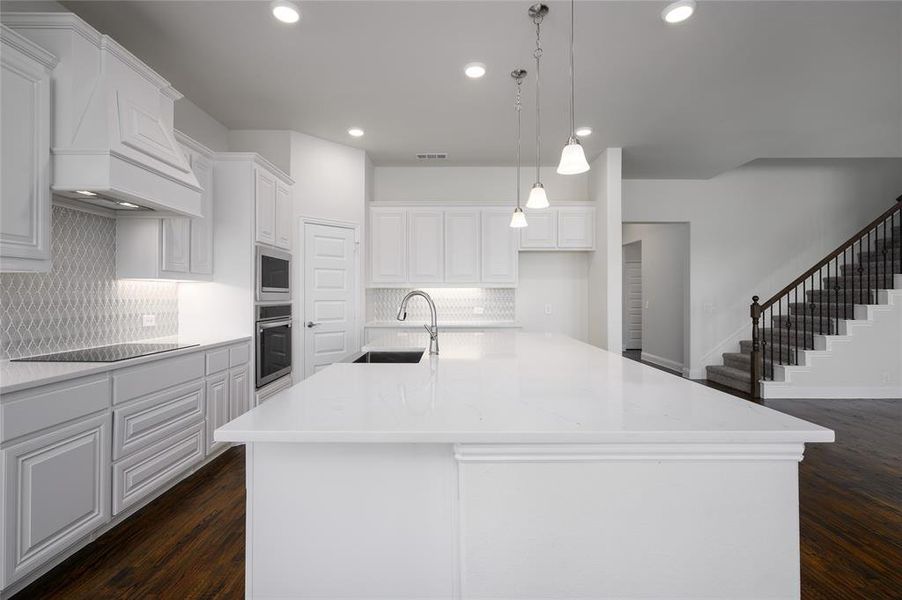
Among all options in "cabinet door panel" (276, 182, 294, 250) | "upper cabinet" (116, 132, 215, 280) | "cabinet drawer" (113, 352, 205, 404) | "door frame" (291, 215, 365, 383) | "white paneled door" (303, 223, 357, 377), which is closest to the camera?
"cabinet drawer" (113, 352, 205, 404)

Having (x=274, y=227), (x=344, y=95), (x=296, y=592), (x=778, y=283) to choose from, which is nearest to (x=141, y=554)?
(x=296, y=592)

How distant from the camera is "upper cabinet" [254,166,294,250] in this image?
12.4 feet

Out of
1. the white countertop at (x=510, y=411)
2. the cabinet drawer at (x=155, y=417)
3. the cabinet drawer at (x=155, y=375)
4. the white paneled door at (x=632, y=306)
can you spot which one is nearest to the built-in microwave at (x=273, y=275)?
the cabinet drawer at (x=155, y=375)

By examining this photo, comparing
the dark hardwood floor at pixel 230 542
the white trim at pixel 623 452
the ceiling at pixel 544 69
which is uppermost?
the ceiling at pixel 544 69

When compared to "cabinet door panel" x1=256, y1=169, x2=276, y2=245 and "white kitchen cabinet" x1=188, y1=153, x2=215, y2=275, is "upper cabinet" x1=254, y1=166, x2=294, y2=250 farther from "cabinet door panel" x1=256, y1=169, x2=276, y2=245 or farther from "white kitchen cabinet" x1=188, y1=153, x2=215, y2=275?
"white kitchen cabinet" x1=188, y1=153, x2=215, y2=275

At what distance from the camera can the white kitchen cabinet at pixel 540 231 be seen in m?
5.44

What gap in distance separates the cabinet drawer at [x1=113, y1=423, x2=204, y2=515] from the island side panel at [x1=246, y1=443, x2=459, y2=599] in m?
1.58

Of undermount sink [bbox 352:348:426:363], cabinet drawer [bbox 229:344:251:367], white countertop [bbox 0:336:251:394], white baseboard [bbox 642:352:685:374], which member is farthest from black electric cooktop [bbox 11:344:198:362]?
white baseboard [bbox 642:352:685:374]

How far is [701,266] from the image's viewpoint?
6445mm

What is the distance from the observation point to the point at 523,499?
1.13 m

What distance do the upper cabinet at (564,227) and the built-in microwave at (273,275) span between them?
9.58 ft

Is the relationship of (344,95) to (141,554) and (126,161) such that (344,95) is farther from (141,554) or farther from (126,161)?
(141,554)

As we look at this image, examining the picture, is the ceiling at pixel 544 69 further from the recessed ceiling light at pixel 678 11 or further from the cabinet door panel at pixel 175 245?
the cabinet door panel at pixel 175 245

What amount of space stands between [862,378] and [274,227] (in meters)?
6.86
